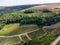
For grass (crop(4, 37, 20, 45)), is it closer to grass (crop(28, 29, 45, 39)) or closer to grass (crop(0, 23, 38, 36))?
grass (crop(0, 23, 38, 36))

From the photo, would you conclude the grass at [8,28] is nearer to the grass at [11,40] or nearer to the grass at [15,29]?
the grass at [15,29]

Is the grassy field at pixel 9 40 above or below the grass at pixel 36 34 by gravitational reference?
below

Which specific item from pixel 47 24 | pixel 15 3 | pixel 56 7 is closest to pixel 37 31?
pixel 47 24

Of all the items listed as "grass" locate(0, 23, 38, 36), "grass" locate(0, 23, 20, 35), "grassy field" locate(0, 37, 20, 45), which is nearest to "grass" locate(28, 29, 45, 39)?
"grass" locate(0, 23, 38, 36)

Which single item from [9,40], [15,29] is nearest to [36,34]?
[15,29]

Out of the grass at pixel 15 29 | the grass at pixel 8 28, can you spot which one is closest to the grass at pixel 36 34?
the grass at pixel 15 29

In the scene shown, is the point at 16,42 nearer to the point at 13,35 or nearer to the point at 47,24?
the point at 13,35

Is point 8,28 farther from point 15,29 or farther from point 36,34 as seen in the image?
point 36,34

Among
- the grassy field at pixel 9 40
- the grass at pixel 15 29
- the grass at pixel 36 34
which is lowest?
the grassy field at pixel 9 40

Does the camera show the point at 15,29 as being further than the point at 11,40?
Yes

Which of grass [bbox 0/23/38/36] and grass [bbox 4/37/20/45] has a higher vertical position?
grass [bbox 0/23/38/36]

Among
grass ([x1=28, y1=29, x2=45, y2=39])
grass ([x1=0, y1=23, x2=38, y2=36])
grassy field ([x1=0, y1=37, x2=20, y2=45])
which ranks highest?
grass ([x1=0, y1=23, x2=38, y2=36])
